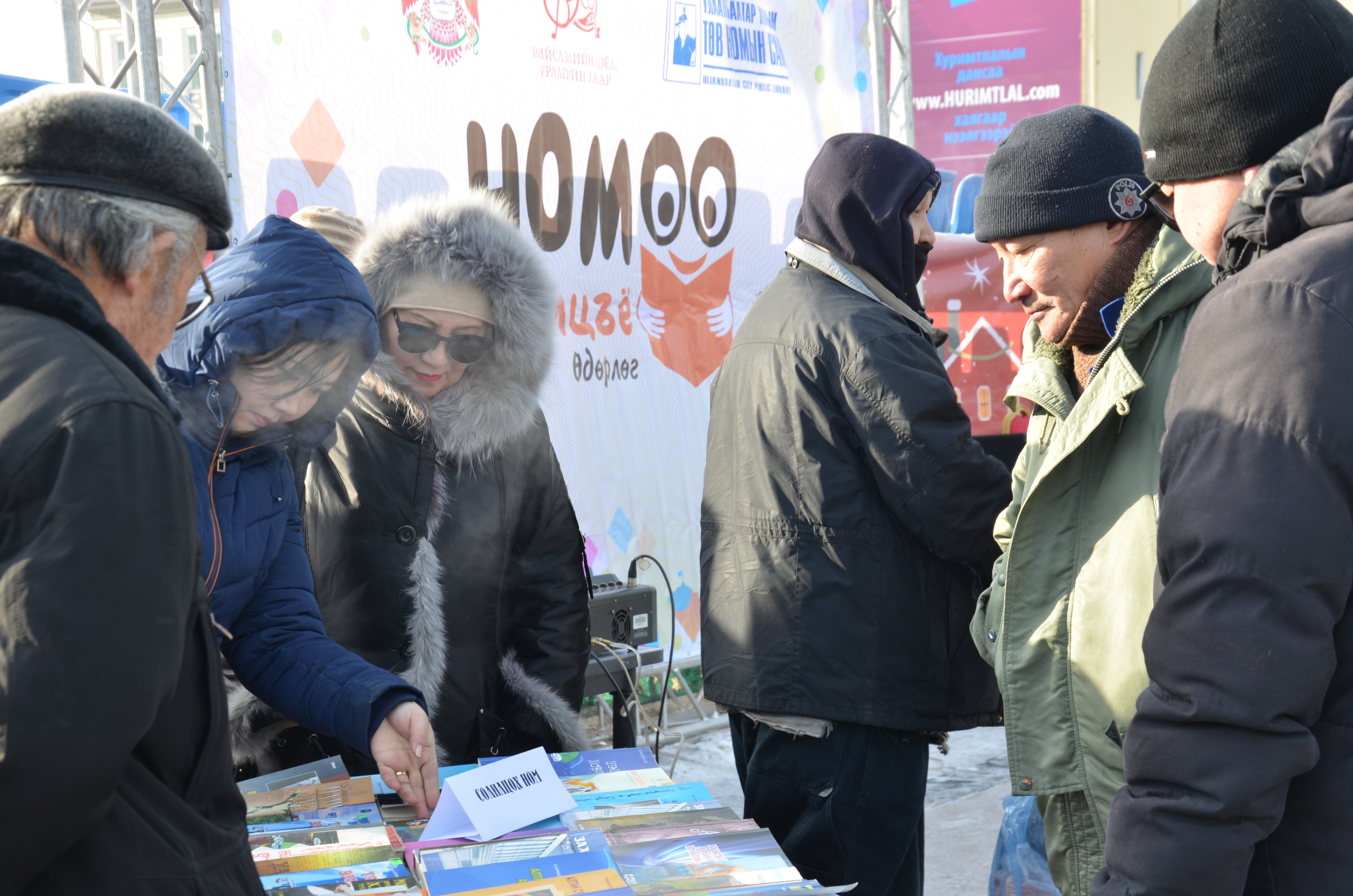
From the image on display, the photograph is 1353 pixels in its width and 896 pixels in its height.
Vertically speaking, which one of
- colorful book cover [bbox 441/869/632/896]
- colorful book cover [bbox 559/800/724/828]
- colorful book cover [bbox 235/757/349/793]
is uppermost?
colorful book cover [bbox 235/757/349/793]

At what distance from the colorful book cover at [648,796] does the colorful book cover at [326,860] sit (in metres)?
0.29

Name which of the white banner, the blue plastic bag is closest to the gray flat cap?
the blue plastic bag

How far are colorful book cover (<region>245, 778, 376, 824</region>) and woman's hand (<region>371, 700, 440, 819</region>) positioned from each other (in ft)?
0.18

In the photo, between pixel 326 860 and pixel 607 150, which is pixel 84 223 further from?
pixel 607 150

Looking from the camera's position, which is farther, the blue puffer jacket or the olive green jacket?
the blue puffer jacket

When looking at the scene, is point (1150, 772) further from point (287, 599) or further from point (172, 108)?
point (172, 108)

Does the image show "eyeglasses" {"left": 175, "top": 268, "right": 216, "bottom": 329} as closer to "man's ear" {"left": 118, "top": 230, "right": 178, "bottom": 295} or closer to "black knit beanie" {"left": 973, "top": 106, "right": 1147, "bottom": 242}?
"man's ear" {"left": 118, "top": 230, "right": 178, "bottom": 295}

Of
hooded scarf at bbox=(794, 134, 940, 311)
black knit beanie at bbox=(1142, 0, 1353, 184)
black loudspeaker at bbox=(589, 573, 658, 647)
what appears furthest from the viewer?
black loudspeaker at bbox=(589, 573, 658, 647)

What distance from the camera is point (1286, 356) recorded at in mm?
1025

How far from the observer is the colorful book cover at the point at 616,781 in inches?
68.7

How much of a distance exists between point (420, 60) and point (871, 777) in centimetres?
245

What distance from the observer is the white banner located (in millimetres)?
3139

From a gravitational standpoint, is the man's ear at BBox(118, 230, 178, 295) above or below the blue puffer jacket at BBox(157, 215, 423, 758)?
above

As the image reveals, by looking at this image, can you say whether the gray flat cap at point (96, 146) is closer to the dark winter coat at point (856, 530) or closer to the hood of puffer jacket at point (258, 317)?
the hood of puffer jacket at point (258, 317)
